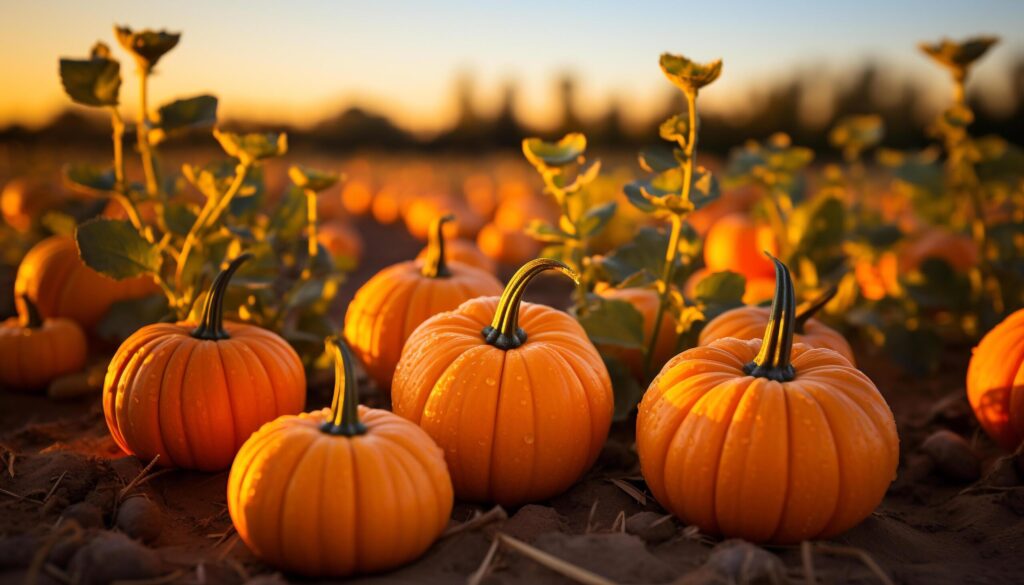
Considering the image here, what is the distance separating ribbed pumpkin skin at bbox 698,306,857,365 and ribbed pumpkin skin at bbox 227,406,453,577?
152cm

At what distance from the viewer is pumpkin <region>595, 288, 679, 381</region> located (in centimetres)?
396

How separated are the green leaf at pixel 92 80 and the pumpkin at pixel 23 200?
457cm

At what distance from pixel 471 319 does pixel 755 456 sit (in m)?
1.14

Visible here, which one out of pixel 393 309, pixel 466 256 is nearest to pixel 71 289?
pixel 393 309

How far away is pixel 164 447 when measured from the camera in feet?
10.5

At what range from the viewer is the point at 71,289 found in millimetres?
4754

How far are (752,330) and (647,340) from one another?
55 centimetres

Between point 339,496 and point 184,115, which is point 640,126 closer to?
point 184,115

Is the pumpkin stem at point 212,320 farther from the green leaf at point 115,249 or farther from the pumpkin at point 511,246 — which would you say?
the pumpkin at point 511,246

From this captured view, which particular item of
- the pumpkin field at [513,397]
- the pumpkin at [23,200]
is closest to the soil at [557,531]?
the pumpkin field at [513,397]

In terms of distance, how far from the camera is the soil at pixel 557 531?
2400mm

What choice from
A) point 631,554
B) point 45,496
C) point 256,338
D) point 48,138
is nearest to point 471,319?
point 256,338

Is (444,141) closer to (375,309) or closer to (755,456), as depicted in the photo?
(375,309)

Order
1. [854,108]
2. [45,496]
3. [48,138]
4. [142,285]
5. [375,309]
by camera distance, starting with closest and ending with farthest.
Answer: [45,496], [375,309], [142,285], [48,138], [854,108]
